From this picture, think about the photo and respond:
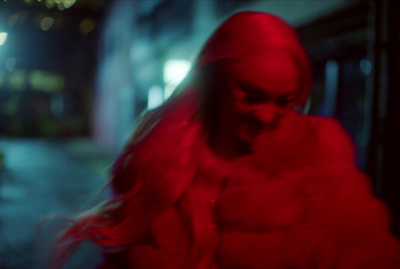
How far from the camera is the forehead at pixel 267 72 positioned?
4.57ft

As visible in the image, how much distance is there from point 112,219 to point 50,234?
0.31 m

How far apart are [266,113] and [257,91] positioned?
0.28ft

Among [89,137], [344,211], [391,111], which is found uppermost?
[344,211]

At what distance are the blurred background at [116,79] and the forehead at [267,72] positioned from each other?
50 cm

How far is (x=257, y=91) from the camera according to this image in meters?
1.41

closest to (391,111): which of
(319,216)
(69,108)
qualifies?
(319,216)

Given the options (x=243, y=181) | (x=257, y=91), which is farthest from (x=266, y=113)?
(x=243, y=181)

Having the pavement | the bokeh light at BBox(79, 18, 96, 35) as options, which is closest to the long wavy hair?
the pavement

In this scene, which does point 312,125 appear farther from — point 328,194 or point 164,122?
point 164,122

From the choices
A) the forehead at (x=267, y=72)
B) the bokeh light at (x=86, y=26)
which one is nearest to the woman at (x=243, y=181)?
the forehead at (x=267, y=72)

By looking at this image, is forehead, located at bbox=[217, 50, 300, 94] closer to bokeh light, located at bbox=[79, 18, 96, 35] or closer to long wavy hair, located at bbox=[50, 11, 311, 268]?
long wavy hair, located at bbox=[50, 11, 311, 268]

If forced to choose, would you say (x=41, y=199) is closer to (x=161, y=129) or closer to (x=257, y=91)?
(x=161, y=129)

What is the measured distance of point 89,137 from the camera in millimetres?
28391

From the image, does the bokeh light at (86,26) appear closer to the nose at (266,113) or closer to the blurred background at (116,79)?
the blurred background at (116,79)
